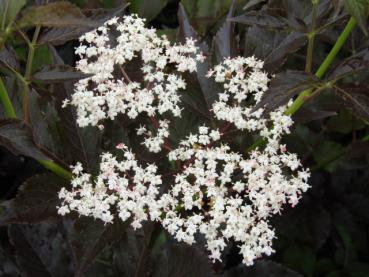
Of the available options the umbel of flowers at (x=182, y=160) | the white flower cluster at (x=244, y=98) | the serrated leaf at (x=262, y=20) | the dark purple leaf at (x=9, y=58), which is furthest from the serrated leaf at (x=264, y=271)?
the dark purple leaf at (x=9, y=58)

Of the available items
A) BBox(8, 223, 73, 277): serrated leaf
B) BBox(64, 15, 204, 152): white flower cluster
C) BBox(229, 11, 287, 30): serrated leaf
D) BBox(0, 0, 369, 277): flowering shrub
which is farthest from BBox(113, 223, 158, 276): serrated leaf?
A: BBox(229, 11, 287, 30): serrated leaf

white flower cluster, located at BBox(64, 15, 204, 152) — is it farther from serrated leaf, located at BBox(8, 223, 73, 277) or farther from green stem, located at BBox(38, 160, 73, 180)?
serrated leaf, located at BBox(8, 223, 73, 277)

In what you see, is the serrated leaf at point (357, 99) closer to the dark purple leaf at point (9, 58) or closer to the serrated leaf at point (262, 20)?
the serrated leaf at point (262, 20)

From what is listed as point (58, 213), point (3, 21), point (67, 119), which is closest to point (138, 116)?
point (67, 119)

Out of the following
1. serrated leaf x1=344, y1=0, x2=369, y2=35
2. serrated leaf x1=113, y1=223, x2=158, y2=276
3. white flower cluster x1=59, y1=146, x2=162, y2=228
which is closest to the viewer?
serrated leaf x1=344, y1=0, x2=369, y2=35

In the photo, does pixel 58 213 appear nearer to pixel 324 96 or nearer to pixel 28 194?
pixel 28 194

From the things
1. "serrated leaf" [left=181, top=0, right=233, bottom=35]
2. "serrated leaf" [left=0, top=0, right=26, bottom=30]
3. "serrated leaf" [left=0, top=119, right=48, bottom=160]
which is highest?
"serrated leaf" [left=181, top=0, right=233, bottom=35]

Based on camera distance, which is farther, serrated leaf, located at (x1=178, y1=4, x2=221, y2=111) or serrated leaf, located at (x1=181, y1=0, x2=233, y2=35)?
serrated leaf, located at (x1=181, y1=0, x2=233, y2=35)

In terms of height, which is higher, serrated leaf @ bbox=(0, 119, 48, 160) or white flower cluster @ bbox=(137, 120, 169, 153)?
white flower cluster @ bbox=(137, 120, 169, 153)
